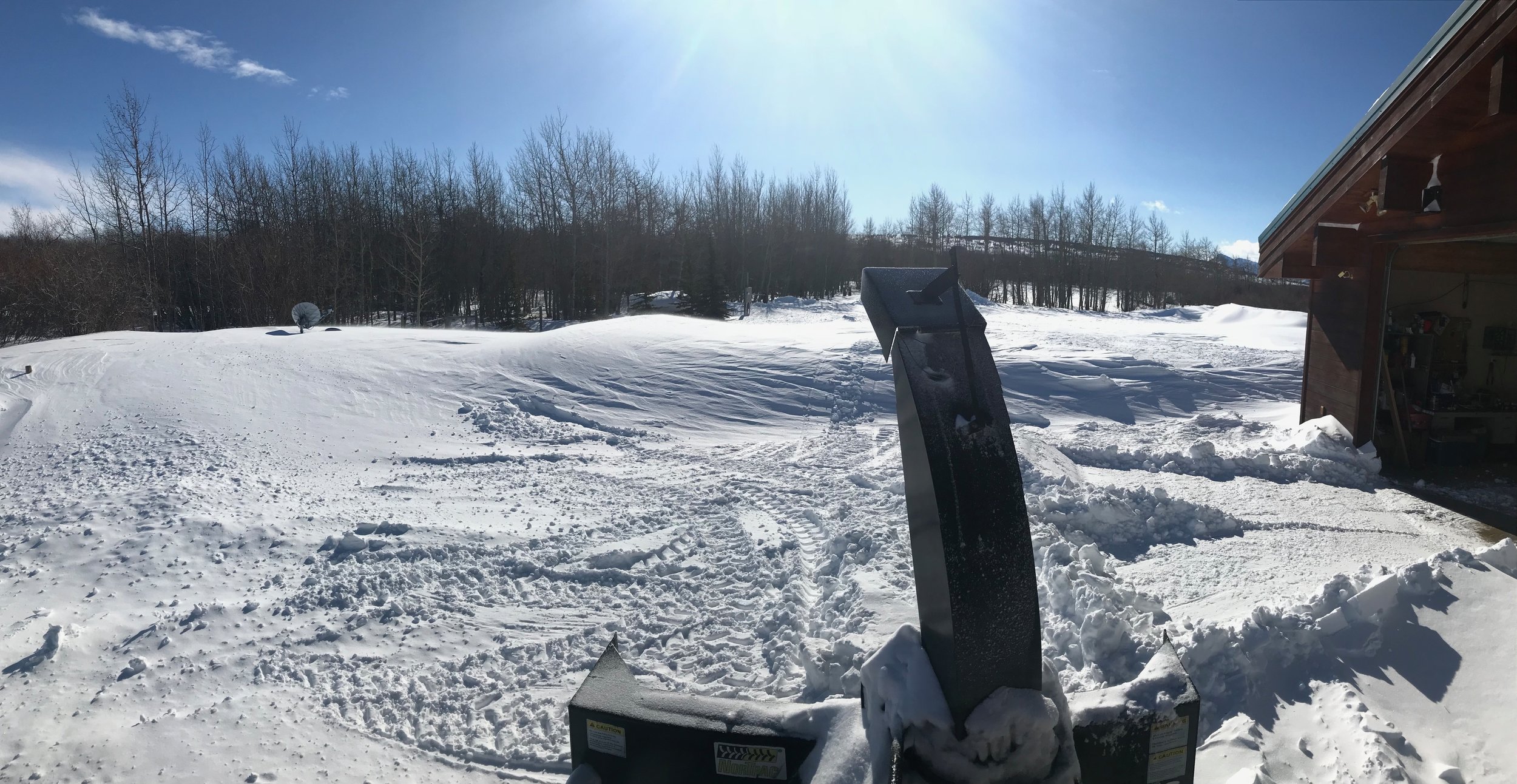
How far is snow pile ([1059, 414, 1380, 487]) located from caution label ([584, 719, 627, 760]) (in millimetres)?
6993

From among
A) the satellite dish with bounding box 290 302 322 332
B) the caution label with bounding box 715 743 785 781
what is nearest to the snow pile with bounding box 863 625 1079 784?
the caution label with bounding box 715 743 785 781

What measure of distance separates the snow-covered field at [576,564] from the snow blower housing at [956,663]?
1.16m

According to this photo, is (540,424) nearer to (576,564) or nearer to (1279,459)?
(576,564)

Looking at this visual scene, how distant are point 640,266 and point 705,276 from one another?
791cm

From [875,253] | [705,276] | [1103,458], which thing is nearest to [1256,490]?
[1103,458]

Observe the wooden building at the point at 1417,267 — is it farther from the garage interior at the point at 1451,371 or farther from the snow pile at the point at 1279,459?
the snow pile at the point at 1279,459

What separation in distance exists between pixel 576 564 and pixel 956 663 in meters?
3.90

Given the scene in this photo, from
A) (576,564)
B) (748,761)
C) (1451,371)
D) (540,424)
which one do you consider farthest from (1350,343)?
(540,424)

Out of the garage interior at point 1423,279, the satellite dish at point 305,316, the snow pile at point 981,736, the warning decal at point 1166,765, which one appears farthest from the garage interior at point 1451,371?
the satellite dish at point 305,316

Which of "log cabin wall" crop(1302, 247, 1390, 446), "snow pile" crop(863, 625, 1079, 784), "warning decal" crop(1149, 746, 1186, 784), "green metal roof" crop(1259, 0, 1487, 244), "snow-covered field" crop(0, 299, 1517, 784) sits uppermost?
"green metal roof" crop(1259, 0, 1487, 244)

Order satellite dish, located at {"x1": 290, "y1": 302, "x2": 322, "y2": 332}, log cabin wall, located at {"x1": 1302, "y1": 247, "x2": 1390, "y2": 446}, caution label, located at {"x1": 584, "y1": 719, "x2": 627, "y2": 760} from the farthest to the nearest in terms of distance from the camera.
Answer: satellite dish, located at {"x1": 290, "y1": 302, "x2": 322, "y2": 332} → log cabin wall, located at {"x1": 1302, "y1": 247, "x2": 1390, "y2": 446} → caution label, located at {"x1": 584, "y1": 719, "x2": 627, "y2": 760}

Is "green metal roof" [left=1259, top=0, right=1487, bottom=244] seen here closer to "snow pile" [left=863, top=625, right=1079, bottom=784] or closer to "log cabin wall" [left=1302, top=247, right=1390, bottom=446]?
"log cabin wall" [left=1302, top=247, right=1390, bottom=446]

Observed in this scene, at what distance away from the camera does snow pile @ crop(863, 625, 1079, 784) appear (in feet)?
6.28

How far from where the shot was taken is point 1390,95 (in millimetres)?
6508
